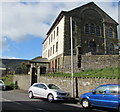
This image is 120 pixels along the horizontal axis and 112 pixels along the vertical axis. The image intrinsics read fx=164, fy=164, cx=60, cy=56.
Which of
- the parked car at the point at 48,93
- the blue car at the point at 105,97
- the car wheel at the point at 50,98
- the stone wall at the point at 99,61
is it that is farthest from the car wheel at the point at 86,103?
the stone wall at the point at 99,61

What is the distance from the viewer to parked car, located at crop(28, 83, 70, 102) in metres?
13.1

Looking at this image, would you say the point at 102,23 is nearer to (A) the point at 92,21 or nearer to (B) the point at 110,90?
(A) the point at 92,21

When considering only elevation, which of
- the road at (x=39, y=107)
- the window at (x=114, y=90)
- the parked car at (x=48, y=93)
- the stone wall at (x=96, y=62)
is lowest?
the road at (x=39, y=107)

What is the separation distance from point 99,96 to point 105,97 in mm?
453

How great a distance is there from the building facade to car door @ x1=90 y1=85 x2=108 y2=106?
58.5 ft

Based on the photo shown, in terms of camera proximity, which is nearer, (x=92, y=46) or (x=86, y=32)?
(x=86, y=32)

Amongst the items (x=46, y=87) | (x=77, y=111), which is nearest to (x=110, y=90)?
(x=77, y=111)

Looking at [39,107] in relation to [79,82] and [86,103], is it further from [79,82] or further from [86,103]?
[79,82]

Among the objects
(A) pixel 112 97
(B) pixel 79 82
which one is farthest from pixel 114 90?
(B) pixel 79 82

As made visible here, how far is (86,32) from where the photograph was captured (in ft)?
106

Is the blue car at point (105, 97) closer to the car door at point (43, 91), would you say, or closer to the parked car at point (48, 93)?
the parked car at point (48, 93)

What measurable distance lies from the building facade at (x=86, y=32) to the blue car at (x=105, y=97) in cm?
1763

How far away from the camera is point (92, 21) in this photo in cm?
3334

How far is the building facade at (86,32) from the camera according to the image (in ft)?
97.1
